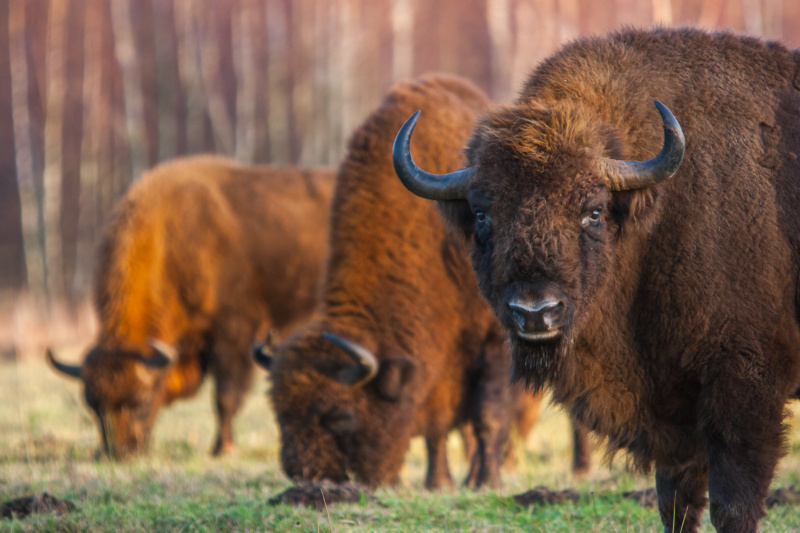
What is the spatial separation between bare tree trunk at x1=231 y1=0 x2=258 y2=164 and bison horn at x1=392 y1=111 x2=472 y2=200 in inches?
959

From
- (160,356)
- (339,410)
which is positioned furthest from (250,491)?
(160,356)

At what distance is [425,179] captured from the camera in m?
4.23

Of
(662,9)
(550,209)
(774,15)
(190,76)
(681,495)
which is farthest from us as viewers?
(190,76)

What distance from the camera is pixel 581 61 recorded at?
4.43 m

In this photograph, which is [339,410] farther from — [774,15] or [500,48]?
[500,48]

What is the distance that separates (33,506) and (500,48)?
20.7 m


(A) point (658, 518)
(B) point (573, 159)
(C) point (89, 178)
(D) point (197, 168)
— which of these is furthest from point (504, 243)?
(C) point (89, 178)

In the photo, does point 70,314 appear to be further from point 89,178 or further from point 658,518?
point 658,518

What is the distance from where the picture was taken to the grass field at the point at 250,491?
177 inches

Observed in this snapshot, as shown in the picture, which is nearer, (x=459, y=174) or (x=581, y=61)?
(x=459, y=174)

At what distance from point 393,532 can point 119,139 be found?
91.4ft

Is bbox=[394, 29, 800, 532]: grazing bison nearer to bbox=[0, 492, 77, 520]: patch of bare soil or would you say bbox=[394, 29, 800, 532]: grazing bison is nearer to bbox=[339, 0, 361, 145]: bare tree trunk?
bbox=[0, 492, 77, 520]: patch of bare soil

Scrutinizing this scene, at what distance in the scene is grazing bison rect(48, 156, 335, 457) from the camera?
365 inches

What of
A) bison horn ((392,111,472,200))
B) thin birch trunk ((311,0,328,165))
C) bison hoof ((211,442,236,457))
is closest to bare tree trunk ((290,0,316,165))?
thin birch trunk ((311,0,328,165))
